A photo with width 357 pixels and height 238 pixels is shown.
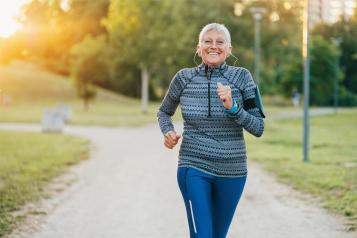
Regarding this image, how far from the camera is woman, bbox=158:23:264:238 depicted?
3803 millimetres

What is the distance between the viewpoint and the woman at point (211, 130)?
380 cm

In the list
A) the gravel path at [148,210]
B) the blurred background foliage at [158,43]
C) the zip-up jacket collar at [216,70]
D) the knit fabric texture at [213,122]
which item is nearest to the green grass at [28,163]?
the gravel path at [148,210]

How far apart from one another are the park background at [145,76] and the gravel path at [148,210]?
35cm

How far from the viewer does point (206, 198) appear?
3.84 metres

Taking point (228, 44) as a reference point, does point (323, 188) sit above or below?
below

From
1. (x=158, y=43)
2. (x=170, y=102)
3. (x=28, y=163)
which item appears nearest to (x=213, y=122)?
(x=170, y=102)

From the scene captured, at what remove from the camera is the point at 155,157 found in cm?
1518

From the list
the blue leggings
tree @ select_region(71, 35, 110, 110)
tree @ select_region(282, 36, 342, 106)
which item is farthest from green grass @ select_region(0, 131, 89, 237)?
tree @ select_region(282, 36, 342, 106)

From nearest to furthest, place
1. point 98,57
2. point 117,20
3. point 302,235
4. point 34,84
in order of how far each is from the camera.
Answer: point 302,235 → point 117,20 → point 98,57 → point 34,84

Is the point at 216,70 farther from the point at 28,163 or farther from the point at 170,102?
the point at 28,163

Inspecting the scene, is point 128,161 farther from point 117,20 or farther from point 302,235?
point 117,20

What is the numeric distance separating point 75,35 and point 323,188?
65.4 meters

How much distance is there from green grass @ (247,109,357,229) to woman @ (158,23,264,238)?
352 cm

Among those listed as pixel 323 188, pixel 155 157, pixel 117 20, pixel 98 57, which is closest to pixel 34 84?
pixel 98 57
